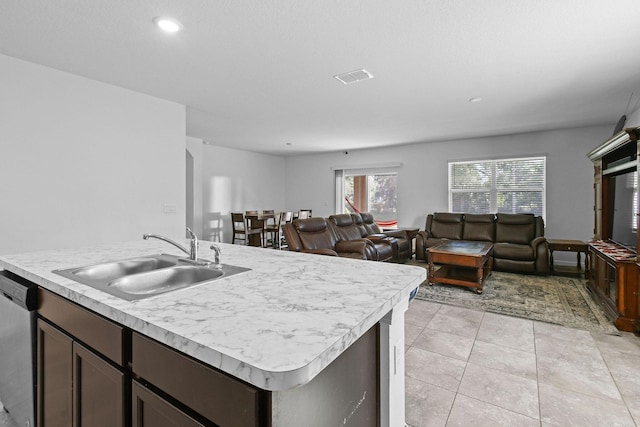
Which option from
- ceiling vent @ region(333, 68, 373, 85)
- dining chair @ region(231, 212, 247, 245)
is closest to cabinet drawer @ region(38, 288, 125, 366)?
ceiling vent @ region(333, 68, 373, 85)

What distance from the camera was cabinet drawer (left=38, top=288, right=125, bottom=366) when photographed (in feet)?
3.01

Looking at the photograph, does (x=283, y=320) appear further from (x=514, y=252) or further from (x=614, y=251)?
(x=514, y=252)

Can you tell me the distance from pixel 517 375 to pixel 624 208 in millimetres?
2557

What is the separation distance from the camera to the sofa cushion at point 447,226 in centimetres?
576

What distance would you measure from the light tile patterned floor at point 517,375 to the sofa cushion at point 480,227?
2.76 meters

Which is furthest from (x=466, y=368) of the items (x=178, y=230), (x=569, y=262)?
(x=569, y=262)

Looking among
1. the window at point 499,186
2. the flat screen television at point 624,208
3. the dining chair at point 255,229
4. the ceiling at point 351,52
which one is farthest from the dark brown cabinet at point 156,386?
the window at point 499,186

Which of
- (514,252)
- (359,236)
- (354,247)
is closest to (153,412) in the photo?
(354,247)

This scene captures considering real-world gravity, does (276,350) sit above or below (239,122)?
below

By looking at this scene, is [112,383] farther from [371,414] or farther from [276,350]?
[371,414]

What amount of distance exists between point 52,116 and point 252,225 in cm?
409

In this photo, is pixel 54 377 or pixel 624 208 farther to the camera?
pixel 624 208

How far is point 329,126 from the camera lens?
17.0 feet

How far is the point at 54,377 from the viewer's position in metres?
1.23
